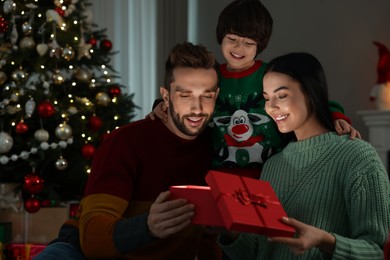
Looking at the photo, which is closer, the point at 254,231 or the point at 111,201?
the point at 254,231

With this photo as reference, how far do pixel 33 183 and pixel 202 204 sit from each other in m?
2.37

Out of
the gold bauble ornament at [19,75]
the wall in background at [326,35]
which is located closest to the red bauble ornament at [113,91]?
the gold bauble ornament at [19,75]

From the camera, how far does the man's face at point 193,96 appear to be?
1.91 metres

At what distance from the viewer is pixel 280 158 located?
1.85 m

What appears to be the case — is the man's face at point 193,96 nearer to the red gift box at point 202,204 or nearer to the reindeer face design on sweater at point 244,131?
→ the reindeer face design on sweater at point 244,131

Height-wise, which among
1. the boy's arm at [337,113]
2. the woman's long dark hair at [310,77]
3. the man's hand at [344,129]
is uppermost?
the woman's long dark hair at [310,77]

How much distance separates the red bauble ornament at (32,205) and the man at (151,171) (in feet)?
5.73

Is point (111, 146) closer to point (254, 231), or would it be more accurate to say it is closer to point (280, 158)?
point (280, 158)

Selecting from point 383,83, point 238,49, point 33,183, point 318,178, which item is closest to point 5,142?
point 33,183

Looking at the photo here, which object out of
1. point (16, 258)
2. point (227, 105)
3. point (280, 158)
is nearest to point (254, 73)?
point (227, 105)

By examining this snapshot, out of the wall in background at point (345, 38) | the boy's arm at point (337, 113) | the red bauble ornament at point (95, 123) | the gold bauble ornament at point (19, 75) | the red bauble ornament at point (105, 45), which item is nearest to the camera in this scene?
the boy's arm at point (337, 113)

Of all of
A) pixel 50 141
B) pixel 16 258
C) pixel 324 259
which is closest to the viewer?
pixel 324 259

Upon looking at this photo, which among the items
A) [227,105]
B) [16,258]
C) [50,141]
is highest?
[227,105]

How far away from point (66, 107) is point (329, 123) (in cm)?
246
